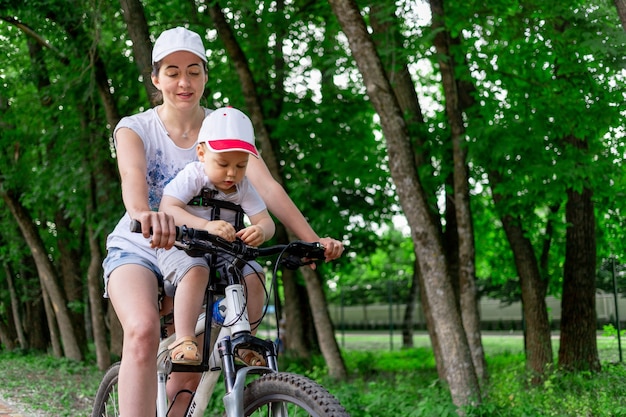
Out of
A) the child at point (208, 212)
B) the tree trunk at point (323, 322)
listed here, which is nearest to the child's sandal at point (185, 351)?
the child at point (208, 212)

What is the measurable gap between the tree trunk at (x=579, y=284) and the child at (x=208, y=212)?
30.4 ft

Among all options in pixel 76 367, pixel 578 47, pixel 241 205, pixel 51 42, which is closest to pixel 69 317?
pixel 76 367

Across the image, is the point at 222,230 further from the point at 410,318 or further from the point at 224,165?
the point at 410,318

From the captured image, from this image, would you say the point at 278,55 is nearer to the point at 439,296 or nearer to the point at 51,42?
the point at 51,42

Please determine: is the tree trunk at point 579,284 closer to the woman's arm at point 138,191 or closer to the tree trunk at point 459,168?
the tree trunk at point 459,168

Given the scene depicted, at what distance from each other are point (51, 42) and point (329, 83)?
4.33 metres

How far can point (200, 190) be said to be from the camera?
3312 millimetres

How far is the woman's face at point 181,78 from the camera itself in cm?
357

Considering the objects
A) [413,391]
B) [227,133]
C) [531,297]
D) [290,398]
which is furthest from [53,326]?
[290,398]

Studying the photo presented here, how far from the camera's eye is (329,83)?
1353 centimetres

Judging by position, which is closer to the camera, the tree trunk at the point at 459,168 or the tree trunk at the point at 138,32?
the tree trunk at the point at 138,32

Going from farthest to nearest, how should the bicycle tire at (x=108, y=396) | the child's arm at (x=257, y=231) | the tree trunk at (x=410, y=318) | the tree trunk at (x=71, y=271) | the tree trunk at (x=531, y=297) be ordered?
the tree trunk at (x=410, y=318) < the tree trunk at (x=71, y=271) < the tree trunk at (x=531, y=297) < the bicycle tire at (x=108, y=396) < the child's arm at (x=257, y=231)

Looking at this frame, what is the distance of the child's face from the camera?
3.18 m

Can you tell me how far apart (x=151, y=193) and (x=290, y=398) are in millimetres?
1250
